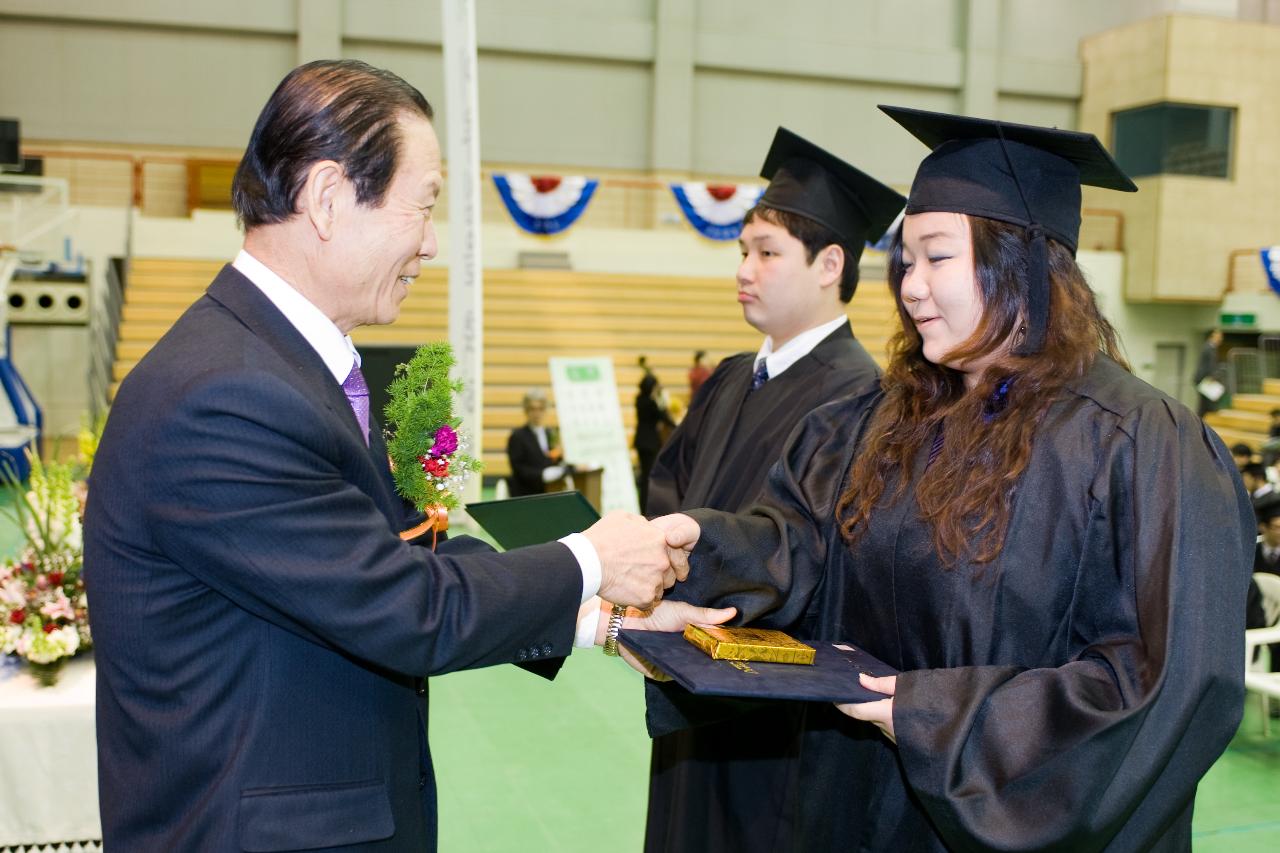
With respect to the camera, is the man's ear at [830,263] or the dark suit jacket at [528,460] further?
the dark suit jacket at [528,460]

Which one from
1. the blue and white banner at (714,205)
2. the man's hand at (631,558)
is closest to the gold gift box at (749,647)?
the man's hand at (631,558)

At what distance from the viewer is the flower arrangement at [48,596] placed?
3189mm

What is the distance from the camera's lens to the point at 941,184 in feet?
6.50

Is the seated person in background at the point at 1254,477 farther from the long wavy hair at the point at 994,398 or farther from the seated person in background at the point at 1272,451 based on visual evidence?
the long wavy hair at the point at 994,398

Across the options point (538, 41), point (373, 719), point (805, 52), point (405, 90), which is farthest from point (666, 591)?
point (805, 52)

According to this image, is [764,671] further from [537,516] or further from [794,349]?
[794,349]

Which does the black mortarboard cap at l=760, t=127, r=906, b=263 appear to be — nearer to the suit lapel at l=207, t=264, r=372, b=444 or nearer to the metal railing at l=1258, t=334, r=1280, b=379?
the suit lapel at l=207, t=264, r=372, b=444

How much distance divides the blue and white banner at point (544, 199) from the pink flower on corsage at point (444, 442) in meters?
15.2

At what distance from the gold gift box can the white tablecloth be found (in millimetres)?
2022

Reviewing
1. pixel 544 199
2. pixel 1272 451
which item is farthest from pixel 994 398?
pixel 544 199

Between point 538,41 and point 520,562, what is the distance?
17768mm

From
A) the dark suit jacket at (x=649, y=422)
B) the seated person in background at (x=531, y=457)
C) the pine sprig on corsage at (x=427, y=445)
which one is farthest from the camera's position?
the dark suit jacket at (x=649, y=422)

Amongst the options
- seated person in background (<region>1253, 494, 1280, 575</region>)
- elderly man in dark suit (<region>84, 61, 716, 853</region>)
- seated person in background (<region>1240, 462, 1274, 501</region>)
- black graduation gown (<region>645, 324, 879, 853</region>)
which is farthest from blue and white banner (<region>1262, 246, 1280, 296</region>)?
elderly man in dark suit (<region>84, 61, 716, 853</region>)

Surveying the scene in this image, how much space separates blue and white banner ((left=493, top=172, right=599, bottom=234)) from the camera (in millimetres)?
16797
